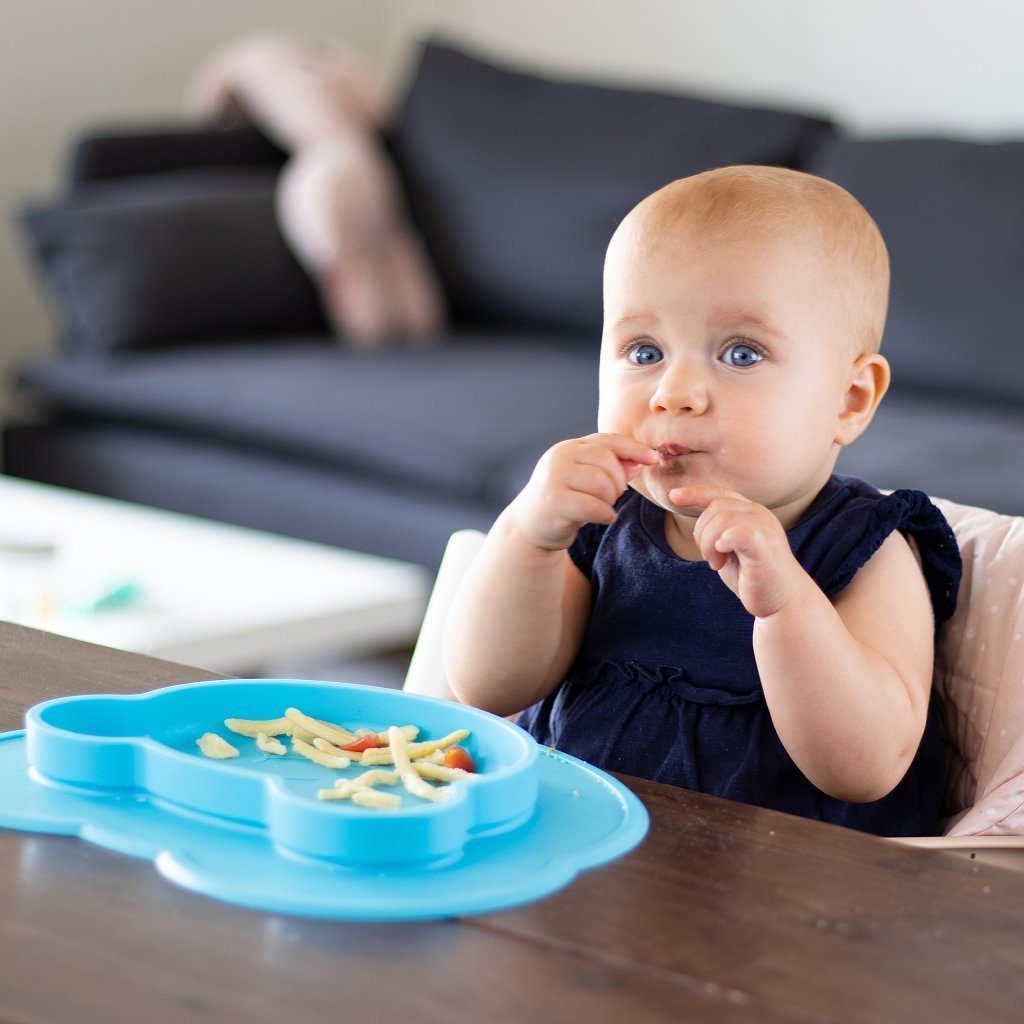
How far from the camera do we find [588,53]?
4.01 metres

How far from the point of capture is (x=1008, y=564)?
1.18 m

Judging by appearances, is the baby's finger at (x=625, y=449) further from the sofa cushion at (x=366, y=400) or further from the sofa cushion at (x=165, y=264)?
the sofa cushion at (x=165, y=264)

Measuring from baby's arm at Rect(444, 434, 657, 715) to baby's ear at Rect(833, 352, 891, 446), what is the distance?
187 mm

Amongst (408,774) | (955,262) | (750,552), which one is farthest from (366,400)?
(408,774)

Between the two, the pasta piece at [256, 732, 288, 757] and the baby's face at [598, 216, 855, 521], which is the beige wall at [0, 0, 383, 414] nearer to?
the baby's face at [598, 216, 855, 521]

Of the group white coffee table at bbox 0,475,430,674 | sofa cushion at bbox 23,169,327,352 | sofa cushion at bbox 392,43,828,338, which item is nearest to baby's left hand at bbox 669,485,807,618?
white coffee table at bbox 0,475,430,674

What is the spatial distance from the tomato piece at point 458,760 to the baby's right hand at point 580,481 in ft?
0.66

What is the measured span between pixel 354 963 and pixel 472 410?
2.17 meters

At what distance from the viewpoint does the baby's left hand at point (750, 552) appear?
950mm

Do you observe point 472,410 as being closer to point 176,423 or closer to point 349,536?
point 349,536

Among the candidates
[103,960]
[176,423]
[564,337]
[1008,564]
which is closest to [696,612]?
[1008,564]

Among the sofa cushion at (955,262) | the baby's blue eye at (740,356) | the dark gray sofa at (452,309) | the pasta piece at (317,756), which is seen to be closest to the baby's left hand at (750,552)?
the baby's blue eye at (740,356)

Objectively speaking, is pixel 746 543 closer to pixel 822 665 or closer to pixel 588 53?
pixel 822 665

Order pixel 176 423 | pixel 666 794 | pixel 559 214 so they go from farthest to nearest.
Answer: pixel 559 214 < pixel 176 423 < pixel 666 794
